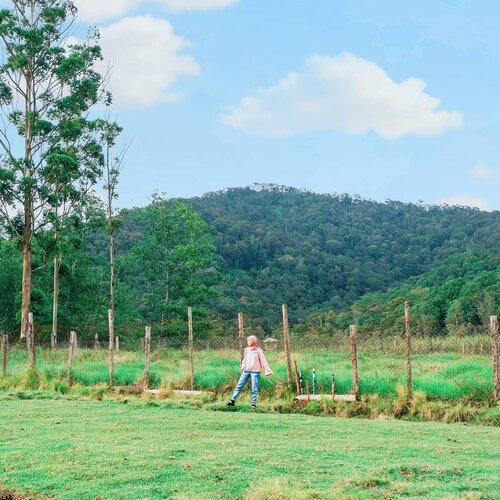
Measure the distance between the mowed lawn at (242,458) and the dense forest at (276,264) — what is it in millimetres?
24041

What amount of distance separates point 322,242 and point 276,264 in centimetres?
1587

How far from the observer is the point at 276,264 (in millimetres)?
90688

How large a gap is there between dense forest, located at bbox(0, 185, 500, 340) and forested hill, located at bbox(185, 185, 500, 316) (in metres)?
0.22

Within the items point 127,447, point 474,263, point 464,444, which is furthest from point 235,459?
point 474,263

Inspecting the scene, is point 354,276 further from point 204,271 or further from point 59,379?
point 59,379

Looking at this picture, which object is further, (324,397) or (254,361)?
(254,361)

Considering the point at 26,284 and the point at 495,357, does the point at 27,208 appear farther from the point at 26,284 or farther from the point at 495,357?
the point at 495,357

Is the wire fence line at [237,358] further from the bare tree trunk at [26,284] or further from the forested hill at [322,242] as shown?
the forested hill at [322,242]

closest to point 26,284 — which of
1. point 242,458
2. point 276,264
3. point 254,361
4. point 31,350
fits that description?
point 31,350

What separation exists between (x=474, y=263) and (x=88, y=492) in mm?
67886

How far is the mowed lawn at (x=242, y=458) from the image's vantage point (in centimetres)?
708

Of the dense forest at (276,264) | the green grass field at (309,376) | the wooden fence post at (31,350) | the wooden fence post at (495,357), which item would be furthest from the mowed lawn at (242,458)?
the dense forest at (276,264)

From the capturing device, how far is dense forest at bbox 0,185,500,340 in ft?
183

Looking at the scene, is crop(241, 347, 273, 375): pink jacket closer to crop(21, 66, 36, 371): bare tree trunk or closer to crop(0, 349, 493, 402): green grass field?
crop(0, 349, 493, 402): green grass field
